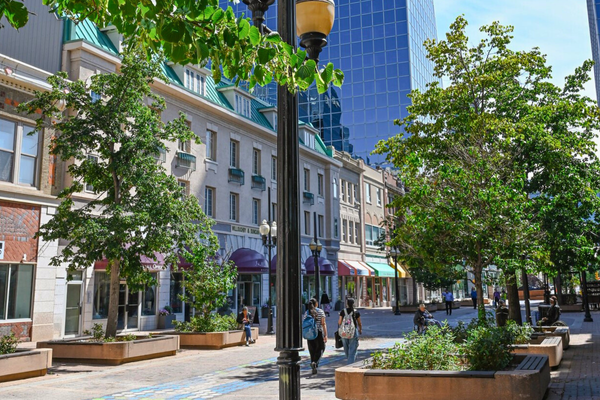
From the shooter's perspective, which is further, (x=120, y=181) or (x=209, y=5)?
(x=120, y=181)

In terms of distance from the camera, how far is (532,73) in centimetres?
2003

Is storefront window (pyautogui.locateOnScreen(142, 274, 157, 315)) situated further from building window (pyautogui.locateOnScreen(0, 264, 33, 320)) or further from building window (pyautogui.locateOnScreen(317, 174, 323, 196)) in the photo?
building window (pyautogui.locateOnScreen(317, 174, 323, 196))

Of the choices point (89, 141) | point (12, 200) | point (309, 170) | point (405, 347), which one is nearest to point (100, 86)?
point (89, 141)

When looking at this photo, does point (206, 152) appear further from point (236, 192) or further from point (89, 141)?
point (89, 141)

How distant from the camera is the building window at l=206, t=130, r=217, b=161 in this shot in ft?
110

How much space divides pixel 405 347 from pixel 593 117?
13530 mm

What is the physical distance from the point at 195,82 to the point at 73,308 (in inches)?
602

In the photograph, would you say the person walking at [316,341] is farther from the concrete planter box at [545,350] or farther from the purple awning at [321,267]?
the purple awning at [321,267]

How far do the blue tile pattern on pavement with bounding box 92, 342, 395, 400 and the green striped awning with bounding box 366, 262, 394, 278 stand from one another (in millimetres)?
39323

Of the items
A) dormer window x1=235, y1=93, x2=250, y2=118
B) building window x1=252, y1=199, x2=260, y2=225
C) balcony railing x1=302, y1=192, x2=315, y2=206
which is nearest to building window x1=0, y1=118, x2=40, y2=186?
dormer window x1=235, y1=93, x2=250, y2=118

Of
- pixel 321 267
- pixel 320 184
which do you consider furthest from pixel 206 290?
pixel 320 184

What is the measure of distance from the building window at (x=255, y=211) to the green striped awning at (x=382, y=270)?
772 inches

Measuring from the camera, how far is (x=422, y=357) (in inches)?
372

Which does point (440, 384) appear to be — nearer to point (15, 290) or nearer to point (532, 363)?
point (532, 363)
